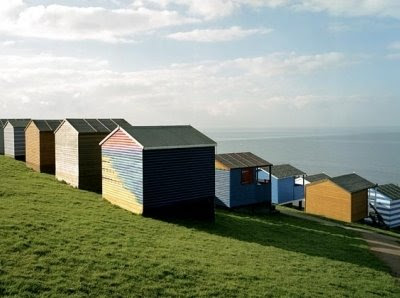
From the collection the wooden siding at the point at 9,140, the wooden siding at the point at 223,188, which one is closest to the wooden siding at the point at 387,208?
the wooden siding at the point at 223,188

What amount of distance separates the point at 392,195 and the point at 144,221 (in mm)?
27534

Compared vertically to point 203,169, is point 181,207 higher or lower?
lower

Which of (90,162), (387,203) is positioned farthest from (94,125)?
(387,203)

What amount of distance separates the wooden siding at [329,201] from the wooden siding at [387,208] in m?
3.39

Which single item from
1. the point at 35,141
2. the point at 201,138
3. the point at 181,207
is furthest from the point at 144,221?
the point at 35,141

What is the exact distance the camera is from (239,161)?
118 ft

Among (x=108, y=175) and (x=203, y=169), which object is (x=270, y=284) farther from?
(x=108, y=175)

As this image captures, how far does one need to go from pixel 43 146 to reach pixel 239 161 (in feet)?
56.1

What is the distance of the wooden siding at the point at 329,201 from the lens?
39.6m

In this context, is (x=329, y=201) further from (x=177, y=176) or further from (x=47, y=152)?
(x=47, y=152)

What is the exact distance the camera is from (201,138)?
27.5 m

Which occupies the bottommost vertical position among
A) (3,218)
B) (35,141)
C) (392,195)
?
(392,195)

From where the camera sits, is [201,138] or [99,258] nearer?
[99,258]

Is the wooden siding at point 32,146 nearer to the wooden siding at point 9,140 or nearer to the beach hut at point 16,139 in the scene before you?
the beach hut at point 16,139
